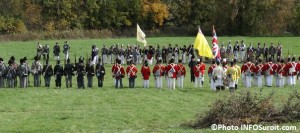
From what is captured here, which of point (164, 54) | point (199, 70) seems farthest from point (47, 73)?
point (164, 54)

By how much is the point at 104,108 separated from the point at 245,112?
287 inches

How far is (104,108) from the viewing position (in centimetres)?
2225

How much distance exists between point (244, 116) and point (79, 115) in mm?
6893

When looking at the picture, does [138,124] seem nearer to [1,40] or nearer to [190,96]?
[190,96]

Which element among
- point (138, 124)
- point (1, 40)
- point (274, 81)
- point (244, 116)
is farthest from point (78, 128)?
point (1, 40)

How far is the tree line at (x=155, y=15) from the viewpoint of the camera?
70.3m

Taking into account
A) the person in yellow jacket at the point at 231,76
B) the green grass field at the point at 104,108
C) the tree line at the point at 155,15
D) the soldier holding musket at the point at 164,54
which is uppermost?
the tree line at the point at 155,15

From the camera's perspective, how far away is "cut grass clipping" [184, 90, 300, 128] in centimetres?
1673

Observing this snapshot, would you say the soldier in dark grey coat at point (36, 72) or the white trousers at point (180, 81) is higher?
the soldier in dark grey coat at point (36, 72)

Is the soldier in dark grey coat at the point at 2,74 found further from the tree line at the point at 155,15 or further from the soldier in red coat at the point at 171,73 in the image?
the tree line at the point at 155,15

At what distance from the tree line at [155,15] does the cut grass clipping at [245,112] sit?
52.6 meters

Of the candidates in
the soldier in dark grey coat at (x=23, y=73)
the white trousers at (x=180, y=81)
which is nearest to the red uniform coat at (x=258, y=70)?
the white trousers at (x=180, y=81)

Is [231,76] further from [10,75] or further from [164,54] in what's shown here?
[164,54]

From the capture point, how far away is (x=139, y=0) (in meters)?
83.3
